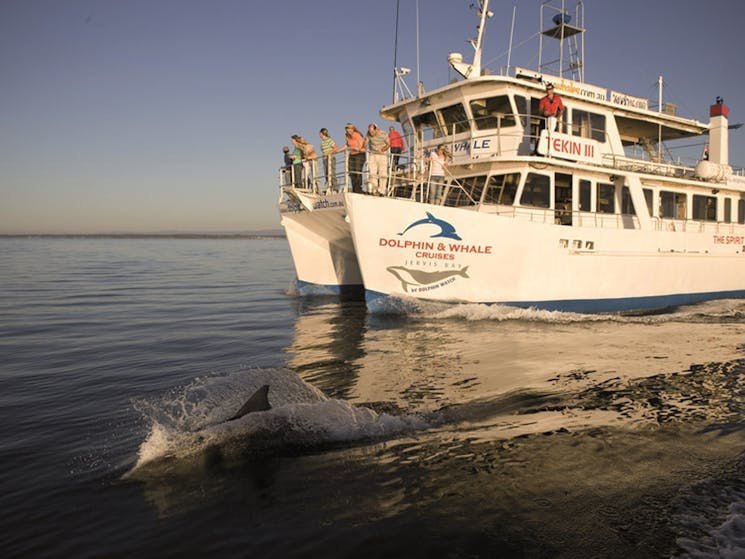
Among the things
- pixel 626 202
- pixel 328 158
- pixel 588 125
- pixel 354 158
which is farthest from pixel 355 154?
pixel 626 202

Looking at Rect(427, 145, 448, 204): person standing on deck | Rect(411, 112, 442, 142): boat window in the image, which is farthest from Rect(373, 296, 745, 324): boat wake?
Rect(411, 112, 442, 142): boat window

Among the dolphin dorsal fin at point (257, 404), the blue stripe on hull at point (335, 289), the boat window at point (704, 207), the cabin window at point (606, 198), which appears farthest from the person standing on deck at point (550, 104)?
the dolphin dorsal fin at point (257, 404)

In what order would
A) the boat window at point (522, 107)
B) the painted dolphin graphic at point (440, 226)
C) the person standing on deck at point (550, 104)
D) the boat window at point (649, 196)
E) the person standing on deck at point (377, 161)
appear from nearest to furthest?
the painted dolphin graphic at point (440, 226), the person standing on deck at point (377, 161), the person standing on deck at point (550, 104), the boat window at point (522, 107), the boat window at point (649, 196)

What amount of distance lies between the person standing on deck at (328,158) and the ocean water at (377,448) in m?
4.74

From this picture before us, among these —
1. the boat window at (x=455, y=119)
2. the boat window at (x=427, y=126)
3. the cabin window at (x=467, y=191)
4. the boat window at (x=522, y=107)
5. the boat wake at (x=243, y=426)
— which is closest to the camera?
the boat wake at (x=243, y=426)

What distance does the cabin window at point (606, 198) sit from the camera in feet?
48.2

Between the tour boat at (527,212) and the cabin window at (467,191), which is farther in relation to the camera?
the cabin window at (467,191)

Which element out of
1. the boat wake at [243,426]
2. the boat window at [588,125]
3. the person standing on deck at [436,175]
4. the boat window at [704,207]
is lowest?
the boat wake at [243,426]

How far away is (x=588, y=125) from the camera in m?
14.6

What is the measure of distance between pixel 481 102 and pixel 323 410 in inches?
425

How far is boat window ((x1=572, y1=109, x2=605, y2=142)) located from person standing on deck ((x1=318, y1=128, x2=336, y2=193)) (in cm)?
651

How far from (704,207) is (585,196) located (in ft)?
19.1

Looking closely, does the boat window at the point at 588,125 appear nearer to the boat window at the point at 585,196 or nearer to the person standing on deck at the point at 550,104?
the boat window at the point at 585,196

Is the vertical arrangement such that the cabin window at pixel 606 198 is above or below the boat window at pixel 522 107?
below
